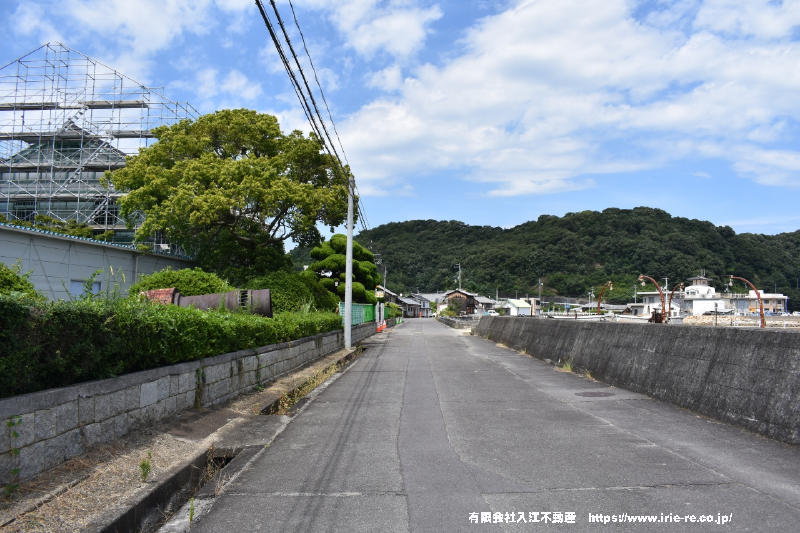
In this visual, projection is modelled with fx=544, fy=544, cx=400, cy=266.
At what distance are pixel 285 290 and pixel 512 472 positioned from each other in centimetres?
1734

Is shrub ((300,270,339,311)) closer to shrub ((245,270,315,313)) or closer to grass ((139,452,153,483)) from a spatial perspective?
shrub ((245,270,315,313))

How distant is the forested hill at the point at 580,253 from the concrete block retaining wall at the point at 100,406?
3856 cm

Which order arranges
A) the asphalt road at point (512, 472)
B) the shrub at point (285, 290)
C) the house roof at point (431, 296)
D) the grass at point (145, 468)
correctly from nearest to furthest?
→ 1. the asphalt road at point (512, 472)
2. the grass at point (145, 468)
3. the shrub at point (285, 290)
4. the house roof at point (431, 296)

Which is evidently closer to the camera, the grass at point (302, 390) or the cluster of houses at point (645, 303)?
the grass at point (302, 390)

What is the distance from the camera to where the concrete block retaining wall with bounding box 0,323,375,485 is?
4.10 meters

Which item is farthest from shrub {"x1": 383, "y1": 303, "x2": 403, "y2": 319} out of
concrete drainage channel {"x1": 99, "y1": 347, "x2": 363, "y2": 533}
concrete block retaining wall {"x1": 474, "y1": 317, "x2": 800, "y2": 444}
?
concrete drainage channel {"x1": 99, "y1": 347, "x2": 363, "y2": 533}

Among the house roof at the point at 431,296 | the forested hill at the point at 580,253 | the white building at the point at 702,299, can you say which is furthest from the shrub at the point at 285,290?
the house roof at the point at 431,296

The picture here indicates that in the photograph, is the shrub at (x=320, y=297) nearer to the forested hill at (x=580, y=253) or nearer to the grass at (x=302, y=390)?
the grass at (x=302, y=390)

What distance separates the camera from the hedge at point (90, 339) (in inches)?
166

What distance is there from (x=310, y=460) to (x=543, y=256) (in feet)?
365

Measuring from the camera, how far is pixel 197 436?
6.45 meters

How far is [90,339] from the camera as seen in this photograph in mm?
5117

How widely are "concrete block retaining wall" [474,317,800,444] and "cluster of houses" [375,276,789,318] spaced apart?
7230mm

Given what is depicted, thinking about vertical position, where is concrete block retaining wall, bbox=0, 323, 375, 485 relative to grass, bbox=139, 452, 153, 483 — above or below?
above
